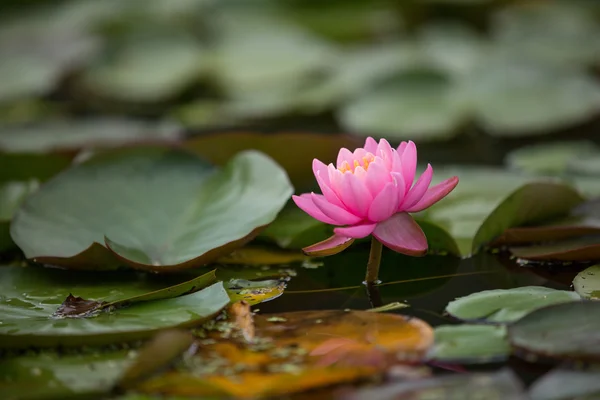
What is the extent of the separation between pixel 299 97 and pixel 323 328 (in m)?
1.58

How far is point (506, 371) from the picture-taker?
29.7 inches

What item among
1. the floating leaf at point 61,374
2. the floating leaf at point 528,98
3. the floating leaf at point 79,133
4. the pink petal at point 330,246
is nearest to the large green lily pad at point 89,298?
the floating leaf at point 61,374

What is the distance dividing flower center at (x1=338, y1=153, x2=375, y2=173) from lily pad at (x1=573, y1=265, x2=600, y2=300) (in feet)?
1.07

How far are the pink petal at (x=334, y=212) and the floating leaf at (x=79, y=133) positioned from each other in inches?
40.1

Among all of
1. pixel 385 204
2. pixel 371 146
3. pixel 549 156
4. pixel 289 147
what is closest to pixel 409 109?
pixel 549 156

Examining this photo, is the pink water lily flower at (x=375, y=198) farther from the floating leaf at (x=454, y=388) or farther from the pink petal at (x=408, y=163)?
the floating leaf at (x=454, y=388)

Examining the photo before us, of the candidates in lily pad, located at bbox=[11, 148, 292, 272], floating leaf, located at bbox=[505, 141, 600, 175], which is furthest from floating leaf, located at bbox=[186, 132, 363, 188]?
floating leaf, located at bbox=[505, 141, 600, 175]

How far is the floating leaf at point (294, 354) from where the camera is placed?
76 centimetres

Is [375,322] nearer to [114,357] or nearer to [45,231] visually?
[114,357]

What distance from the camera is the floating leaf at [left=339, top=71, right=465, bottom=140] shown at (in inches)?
78.3

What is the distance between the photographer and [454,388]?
0.73 metres

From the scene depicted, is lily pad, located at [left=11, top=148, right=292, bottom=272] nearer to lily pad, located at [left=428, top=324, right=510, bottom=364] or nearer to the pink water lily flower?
the pink water lily flower

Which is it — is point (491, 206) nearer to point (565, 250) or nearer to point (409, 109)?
point (565, 250)

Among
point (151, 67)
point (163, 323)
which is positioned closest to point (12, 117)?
point (151, 67)
